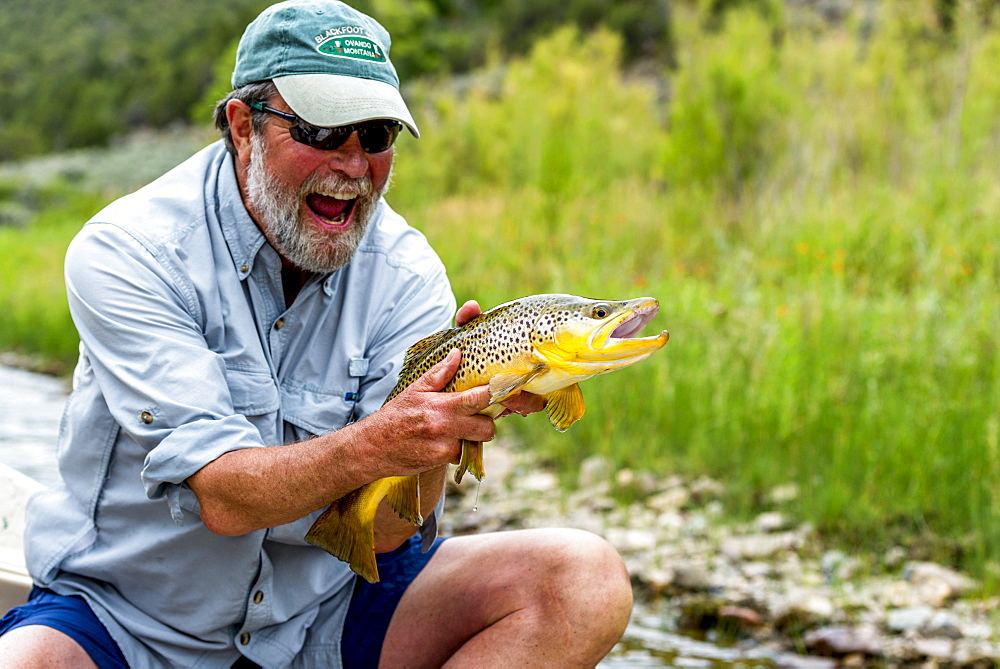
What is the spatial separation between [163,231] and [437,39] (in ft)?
135

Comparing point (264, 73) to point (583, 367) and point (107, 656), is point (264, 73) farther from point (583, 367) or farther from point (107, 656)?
point (107, 656)

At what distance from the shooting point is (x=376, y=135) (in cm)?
241

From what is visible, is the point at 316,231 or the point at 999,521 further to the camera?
the point at 999,521

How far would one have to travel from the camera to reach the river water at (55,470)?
3.70 meters

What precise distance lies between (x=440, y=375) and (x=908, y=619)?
2653 mm

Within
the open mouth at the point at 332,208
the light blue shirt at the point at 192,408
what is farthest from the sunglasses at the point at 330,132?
the light blue shirt at the point at 192,408

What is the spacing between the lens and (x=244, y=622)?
90.4 inches

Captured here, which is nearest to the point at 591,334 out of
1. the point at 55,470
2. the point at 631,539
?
the point at 631,539

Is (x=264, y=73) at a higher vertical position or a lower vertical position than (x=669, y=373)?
higher

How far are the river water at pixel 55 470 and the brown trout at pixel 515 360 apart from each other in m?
1.85

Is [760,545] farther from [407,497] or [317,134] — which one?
[317,134]

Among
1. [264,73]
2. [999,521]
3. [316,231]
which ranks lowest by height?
[999,521]

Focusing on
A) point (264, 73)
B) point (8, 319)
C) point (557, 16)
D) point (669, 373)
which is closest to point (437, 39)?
point (557, 16)

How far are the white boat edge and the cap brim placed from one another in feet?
4.20
